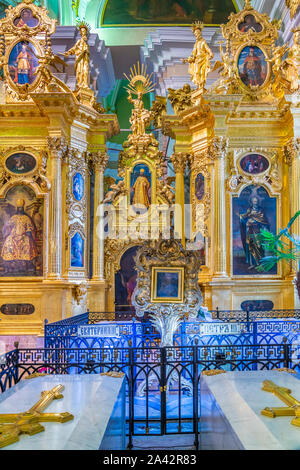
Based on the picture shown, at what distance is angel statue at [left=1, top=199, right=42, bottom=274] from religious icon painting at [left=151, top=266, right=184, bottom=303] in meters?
7.36

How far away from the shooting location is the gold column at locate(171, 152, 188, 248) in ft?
52.1

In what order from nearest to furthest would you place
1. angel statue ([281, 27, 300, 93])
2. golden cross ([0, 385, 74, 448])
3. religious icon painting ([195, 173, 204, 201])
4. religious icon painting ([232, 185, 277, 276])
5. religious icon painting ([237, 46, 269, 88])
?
golden cross ([0, 385, 74, 448]) → angel statue ([281, 27, 300, 93]) → religious icon painting ([232, 185, 277, 276]) → religious icon painting ([195, 173, 204, 201]) → religious icon painting ([237, 46, 269, 88])

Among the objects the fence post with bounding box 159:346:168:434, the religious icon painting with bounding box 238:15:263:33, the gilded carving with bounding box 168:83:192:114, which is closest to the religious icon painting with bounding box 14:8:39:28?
the gilded carving with bounding box 168:83:192:114

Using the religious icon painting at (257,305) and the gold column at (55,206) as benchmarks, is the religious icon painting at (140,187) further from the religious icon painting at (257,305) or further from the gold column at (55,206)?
the religious icon painting at (257,305)

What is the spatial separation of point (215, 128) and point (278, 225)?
3872 mm

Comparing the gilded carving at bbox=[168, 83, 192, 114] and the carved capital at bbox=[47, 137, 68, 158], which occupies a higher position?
the gilded carving at bbox=[168, 83, 192, 114]

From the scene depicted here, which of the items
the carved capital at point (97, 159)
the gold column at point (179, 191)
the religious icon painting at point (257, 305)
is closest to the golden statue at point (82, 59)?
the carved capital at point (97, 159)

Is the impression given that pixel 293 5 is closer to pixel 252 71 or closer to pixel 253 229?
pixel 252 71

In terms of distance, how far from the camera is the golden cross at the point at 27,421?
9.46ft

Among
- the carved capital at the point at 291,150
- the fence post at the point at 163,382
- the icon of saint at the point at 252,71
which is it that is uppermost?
the icon of saint at the point at 252,71

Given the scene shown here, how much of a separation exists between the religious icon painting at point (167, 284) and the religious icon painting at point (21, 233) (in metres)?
7.24

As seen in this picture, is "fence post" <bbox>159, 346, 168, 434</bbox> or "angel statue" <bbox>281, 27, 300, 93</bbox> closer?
"fence post" <bbox>159, 346, 168, 434</bbox>

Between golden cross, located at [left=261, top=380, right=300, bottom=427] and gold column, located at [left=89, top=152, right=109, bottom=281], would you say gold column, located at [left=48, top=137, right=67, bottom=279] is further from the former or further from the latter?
golden cross, located at [left=261, top=380, right=300, bottom=427]

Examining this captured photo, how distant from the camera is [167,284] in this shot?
8.09 meters
